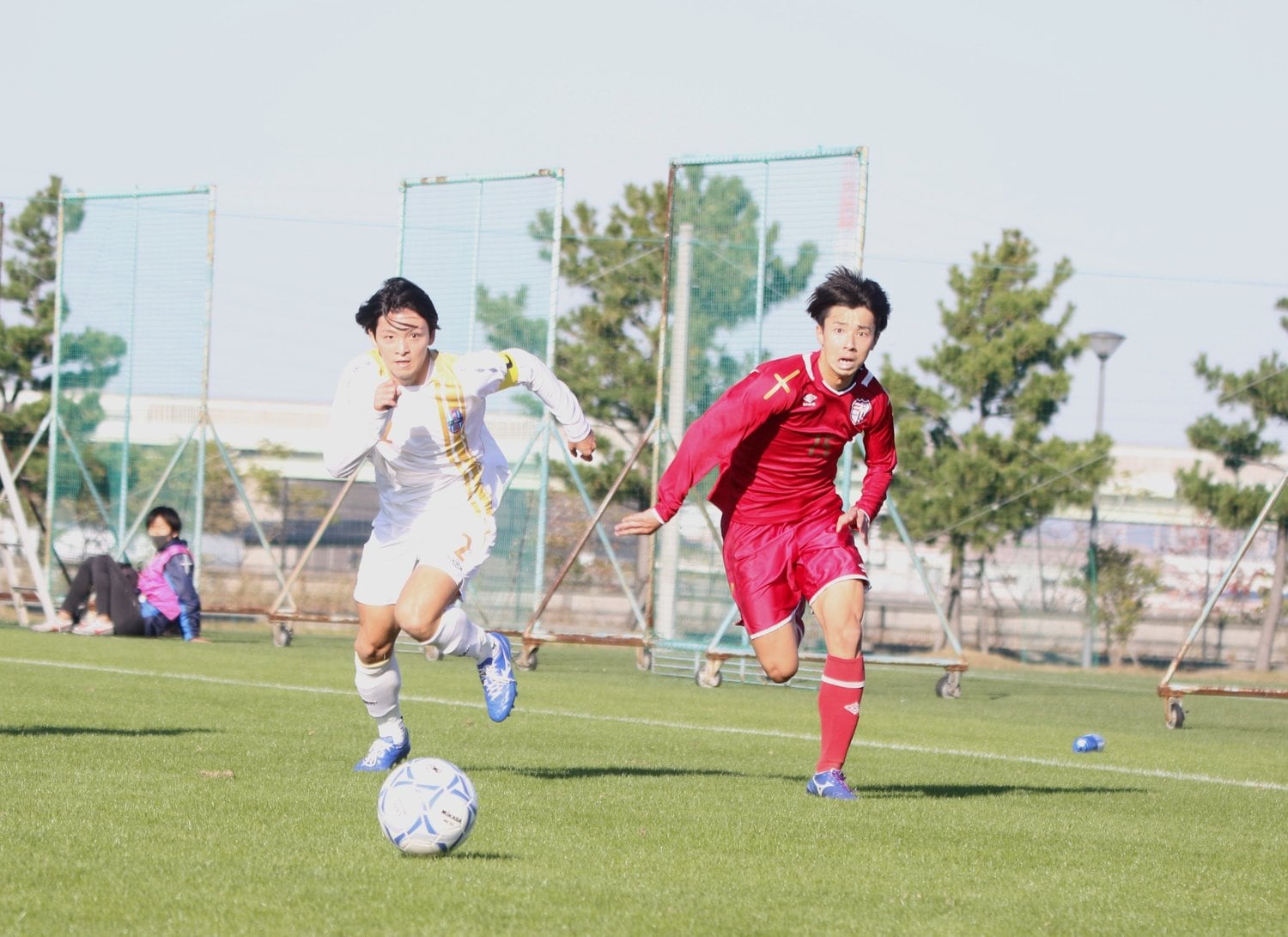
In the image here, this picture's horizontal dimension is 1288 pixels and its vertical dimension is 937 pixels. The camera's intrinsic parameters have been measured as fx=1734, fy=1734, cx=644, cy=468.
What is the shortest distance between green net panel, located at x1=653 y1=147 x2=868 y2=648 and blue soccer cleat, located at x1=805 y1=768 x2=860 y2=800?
346 inches

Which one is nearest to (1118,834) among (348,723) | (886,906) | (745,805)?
(745,805)

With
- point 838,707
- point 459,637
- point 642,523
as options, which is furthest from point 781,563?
point 459,637

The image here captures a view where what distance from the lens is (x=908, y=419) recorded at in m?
28.6

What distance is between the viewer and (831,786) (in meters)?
7.00

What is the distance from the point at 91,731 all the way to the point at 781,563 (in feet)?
11.7

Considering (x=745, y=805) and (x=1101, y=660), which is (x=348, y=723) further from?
(x=1101, y=660)

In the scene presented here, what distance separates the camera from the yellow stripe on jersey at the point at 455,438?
7.25m

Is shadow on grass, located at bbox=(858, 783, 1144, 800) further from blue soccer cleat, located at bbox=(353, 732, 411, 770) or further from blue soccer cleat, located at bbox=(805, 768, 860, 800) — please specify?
blue soccer cleat, located at bbox=(353, 732, 411, 770)

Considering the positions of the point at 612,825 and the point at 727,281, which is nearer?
the point at 612,825

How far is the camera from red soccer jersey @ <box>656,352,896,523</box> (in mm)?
7246

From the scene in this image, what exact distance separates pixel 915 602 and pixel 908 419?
4.16 m

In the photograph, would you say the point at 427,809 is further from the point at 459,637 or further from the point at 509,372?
the point at 509,372

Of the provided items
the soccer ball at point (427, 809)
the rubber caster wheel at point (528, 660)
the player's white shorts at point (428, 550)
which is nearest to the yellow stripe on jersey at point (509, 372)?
the player's white shorts at point (428, 550)

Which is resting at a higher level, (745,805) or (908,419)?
(908,419)
